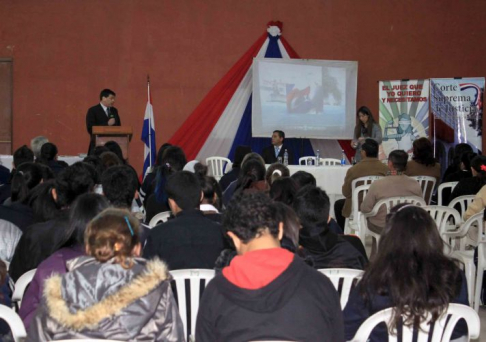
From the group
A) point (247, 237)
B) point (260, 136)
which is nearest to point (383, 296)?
point (247, 237)

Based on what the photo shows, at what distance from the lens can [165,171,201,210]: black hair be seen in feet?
11.6

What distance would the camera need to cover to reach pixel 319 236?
10.4 feet

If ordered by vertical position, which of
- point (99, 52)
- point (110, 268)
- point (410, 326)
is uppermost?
point (99, 52)

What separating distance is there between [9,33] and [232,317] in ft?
28.9

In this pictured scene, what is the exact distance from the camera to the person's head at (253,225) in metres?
2.34

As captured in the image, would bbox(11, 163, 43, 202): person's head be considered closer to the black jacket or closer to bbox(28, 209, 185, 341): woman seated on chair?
bbox(28, 209, 185, 341): woman seated on chair

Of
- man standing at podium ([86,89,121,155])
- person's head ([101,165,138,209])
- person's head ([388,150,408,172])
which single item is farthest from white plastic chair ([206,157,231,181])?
person's head ([101,165,138,209])

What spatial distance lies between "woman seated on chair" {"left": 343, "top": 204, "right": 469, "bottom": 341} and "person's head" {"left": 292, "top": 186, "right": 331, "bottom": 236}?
0.59 metres

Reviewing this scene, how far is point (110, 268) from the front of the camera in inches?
85.0

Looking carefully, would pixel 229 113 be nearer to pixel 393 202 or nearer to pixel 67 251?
pixel 393 202

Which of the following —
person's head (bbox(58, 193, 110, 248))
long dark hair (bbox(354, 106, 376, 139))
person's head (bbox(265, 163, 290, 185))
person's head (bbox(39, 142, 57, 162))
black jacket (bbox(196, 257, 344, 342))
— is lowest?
black jacket (bbox(196, 257, 344, 342))

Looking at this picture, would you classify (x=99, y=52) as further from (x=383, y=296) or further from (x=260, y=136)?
(x=383, y=296)

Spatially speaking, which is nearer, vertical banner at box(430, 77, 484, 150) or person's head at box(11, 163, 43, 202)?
person's head at box(11, 163, 43, 202)

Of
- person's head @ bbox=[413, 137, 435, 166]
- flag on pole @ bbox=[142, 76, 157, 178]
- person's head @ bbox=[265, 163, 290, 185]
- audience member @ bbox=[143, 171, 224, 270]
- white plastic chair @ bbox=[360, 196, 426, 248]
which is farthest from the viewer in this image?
flag on pole @ bbox=[142, 76, 157, 178]
